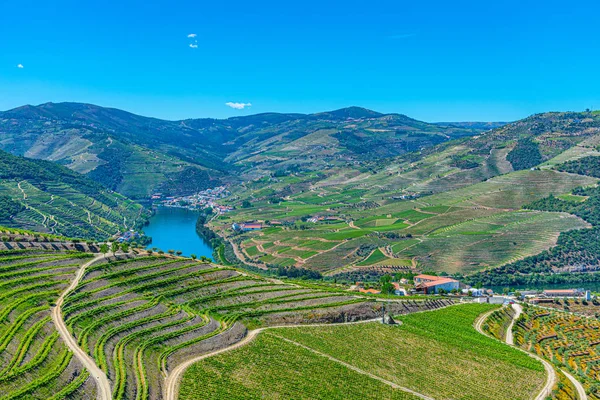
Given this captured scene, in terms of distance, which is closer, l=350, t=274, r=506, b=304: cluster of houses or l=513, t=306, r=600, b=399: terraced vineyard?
l=513, t=306, r=600, b=399: terraced vineyard

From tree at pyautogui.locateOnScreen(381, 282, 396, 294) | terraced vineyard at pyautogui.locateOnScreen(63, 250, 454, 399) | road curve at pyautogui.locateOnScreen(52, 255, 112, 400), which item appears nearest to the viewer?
road curve at pyautogui.locateOnScreen(52, 255, 112, 400)

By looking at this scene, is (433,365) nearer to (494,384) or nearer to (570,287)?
(494,384)

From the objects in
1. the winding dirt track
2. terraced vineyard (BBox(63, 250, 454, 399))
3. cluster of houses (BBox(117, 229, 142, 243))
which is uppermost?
terraced vineyard (BBox(63, 250, 454, 399))

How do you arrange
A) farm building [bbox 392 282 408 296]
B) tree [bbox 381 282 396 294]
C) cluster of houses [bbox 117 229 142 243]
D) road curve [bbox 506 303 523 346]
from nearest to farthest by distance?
1. road curve [bbox 506 303 523 346]
2. tree [bbox 381 282 396 294]
3. farm building [bbox 392 282 408 296]
4. cluster of houses [bbox 117 229 142 243]

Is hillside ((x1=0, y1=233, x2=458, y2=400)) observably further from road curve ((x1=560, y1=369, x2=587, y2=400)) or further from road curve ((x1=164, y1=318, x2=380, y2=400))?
road curve ((x1=560, y1=369, x2=587, y2=400))

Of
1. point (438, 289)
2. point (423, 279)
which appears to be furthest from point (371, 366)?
point (423, 279)

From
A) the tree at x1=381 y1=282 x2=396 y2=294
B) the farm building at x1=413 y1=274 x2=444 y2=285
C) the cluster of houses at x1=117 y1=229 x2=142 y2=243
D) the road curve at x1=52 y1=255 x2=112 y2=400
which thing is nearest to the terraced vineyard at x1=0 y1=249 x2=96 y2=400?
the road curve at x1=52 y1=255 x2=112 y2=400

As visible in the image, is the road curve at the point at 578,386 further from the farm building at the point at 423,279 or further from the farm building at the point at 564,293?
the farm building at the point at 564,293
